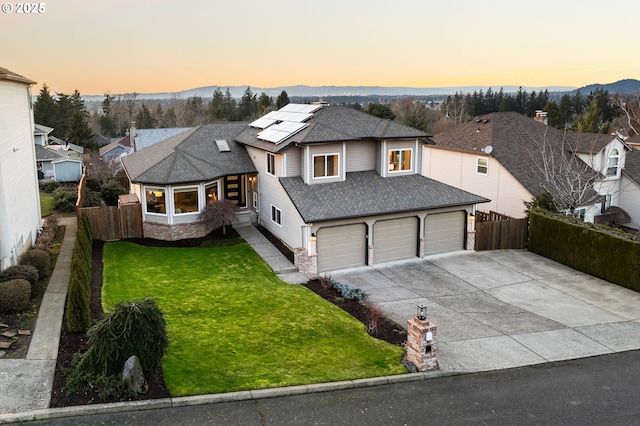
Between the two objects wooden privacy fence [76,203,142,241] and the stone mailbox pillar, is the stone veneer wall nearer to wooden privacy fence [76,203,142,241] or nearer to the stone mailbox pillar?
wooden privacy fence [76,203,142,241]

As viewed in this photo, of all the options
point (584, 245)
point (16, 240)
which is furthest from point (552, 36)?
point (16, 240)

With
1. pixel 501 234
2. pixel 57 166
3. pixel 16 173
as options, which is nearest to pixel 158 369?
pixel 16 173

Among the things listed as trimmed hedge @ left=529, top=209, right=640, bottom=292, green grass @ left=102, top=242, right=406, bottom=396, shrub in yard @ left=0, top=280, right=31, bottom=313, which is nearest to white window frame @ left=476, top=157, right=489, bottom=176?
trimmed hedge @ left=529, top=209, right=640, bottom=292

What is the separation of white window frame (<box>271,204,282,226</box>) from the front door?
3483mm

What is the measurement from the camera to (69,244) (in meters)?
21.2

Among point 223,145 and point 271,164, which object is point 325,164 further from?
point 223,145

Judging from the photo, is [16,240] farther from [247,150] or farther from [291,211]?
[247,150]

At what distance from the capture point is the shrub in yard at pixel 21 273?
48.6 ft

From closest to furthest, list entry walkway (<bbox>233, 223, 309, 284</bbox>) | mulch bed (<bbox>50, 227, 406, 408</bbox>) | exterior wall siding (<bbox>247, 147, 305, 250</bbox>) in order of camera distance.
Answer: mulch bed (<bbox>50, 227, 406, 408</bbox>) → entry walkway (<bbox>233, 223, 309, 284</bbox>) → exterior wall siding (<bbox>247, 147, 305, 250</bbox>)

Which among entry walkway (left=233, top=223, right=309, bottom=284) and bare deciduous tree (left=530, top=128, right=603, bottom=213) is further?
bare deciduous tree (left=530, top=128, right=603, bottom=213)

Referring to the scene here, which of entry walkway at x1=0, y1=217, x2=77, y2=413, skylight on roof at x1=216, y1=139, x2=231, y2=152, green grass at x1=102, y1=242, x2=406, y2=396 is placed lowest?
green grass at x1=102, y1=242, x2=406, y2=396

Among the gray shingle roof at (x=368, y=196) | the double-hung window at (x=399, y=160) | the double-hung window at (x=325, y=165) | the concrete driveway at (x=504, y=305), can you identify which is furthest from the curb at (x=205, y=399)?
the double-hung window at (x=399, y=160)

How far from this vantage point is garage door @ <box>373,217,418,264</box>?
838 inches

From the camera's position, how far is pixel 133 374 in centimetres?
1005
